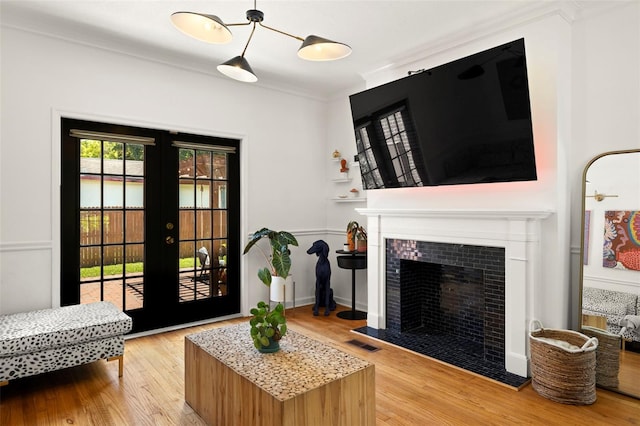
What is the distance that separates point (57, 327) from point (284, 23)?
2778mm

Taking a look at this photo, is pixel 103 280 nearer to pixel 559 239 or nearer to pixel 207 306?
pixel 207 306

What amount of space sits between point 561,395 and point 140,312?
11.5 ft

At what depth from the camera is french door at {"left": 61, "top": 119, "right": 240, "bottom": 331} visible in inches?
135

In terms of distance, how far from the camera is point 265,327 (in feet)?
7.11

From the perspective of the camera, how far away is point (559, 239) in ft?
9.12

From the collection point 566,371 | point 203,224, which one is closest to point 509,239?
point 566,371

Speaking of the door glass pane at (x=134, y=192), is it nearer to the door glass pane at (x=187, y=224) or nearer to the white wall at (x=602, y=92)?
the door glass pane at (x=187, y=224)

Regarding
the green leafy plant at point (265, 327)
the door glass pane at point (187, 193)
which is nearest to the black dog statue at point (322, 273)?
the door glass pane at point (187, 193)

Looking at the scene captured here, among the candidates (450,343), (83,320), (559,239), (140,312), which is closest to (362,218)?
(450,343)

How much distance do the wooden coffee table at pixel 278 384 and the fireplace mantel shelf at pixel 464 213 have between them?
160cm

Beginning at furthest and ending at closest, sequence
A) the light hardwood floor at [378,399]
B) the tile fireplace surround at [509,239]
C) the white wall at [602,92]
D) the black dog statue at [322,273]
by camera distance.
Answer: the black dog statue at [322,273]
the tile fireplace surround at [509,239]
the white wall at [602,92]
the light hardwood floor at [378,399]

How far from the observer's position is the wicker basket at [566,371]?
2.44 m

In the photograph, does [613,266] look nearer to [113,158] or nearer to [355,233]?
[355,233]

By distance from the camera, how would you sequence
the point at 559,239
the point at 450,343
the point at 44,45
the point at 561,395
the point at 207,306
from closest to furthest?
the point at 561,395 → the point at 559,239 → the point at 44,45 → the point at 450,343 → the point at 207,306
